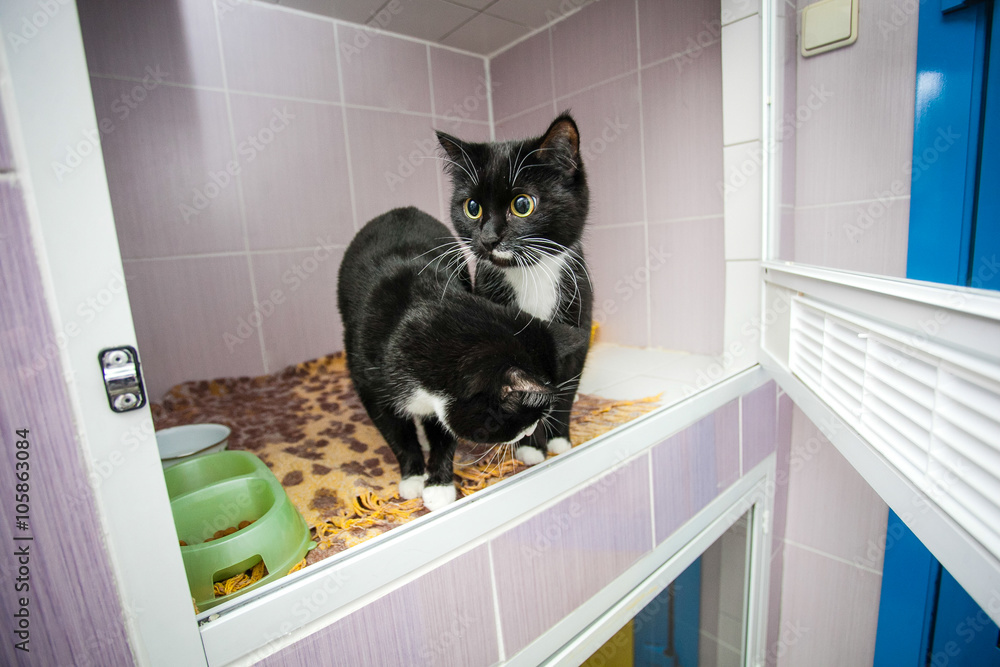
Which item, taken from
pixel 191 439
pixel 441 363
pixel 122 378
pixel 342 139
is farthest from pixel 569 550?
pixel 342 139

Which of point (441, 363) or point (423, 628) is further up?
point (441, 363)

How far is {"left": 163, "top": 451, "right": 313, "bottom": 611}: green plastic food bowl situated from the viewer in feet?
1.65

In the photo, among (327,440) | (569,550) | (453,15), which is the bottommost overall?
(569,550)

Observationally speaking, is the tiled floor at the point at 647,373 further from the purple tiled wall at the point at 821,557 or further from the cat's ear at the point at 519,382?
the cat's ear at the point at 519,382

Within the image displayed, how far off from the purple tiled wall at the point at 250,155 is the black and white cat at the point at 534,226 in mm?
792

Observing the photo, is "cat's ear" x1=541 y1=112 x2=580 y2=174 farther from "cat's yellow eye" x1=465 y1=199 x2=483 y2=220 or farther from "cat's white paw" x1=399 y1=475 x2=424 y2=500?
"cat's white paw" x1=399 y1=475 x2=424 y2=500

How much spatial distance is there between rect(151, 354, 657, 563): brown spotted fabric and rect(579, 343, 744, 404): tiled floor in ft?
0.24

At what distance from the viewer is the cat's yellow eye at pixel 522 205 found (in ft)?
2.46

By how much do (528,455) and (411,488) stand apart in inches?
8.0

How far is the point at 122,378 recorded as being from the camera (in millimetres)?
348

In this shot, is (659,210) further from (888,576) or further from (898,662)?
(898,662)

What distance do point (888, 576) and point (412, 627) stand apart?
1154mm

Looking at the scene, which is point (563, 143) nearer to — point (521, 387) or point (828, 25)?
point (521, 387)

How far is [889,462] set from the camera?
537 mm
